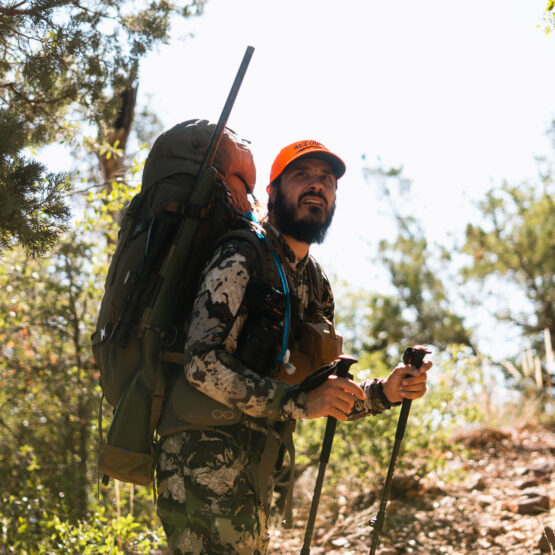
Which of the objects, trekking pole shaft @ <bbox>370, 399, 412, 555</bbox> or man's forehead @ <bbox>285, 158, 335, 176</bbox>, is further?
man's forehead @ <bbox>285, 158, 335, 176</bbox>

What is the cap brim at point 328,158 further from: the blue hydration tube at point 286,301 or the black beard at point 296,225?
the blue hydration tube at point 286,301

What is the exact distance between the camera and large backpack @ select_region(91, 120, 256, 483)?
96.7 inches

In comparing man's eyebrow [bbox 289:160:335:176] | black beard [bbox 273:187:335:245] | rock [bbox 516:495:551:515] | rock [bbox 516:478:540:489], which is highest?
man's eyebrow [bbox 289:160:335:176]

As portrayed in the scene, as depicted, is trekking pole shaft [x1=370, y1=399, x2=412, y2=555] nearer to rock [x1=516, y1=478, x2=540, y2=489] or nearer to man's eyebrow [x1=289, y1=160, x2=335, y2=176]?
man's eyebrow [x1=289, y1=160, x2=335, y2=176]

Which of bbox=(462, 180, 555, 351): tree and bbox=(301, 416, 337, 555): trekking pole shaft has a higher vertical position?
bbox=(462, 180, 555, 351): tree

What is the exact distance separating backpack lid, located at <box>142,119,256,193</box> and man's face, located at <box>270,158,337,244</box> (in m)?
0.28

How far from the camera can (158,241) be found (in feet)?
8.26

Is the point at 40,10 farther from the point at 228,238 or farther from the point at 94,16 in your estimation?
the point at 228,238

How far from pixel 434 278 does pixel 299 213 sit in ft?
36.7

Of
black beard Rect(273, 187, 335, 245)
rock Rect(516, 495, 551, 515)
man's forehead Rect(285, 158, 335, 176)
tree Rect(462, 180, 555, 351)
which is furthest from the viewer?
A: tree Rect(462, 180, 555, 351)

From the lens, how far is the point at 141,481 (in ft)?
7.99

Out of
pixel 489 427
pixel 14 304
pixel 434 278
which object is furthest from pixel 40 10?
pixel 434 278

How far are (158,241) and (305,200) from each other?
77cm

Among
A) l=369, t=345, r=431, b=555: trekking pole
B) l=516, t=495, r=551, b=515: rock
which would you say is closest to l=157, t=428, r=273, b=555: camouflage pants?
l=369, t=345, r=431, b=555: trekking pole
